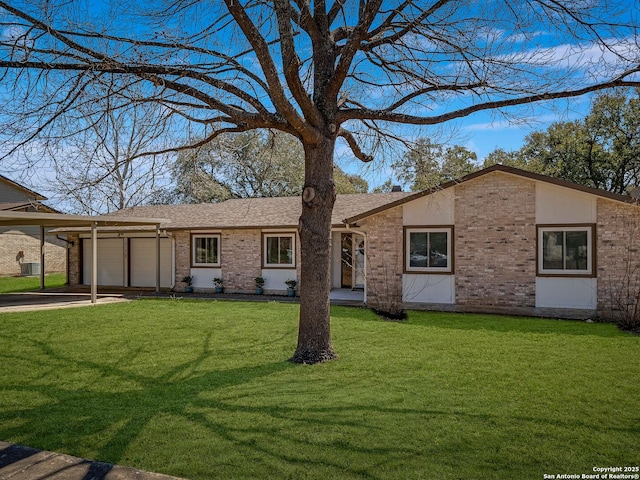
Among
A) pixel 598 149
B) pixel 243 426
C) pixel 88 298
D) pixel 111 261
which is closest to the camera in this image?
pixel 243 426

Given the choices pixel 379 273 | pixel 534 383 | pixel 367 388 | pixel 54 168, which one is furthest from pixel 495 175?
pixel 54 168

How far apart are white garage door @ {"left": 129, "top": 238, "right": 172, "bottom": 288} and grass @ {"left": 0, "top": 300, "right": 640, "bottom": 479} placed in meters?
9.95

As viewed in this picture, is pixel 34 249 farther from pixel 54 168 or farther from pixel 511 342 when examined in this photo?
pixel 511 342

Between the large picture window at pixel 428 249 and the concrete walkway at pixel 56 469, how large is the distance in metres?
10.9

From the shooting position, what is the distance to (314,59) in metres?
7.62

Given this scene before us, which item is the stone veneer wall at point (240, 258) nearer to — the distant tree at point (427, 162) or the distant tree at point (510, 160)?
the distant tree at point (427, 162)

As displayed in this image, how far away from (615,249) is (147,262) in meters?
16.9

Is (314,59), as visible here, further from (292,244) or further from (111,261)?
(111,261)

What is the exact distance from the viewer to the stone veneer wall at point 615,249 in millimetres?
11727

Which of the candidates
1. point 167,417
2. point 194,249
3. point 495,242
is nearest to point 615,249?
point 495,242

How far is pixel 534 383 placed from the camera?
6.14 meters

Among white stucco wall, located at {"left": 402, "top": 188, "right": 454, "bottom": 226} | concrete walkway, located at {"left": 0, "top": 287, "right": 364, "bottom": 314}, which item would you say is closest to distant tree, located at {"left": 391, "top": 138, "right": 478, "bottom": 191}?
white stucco wall, located at {"left": 402, "top": 188, "right": 454, "bottom": 226}

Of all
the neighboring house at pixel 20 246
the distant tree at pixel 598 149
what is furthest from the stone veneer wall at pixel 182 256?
the distant tree at pixel 598 149

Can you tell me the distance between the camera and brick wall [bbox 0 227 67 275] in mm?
27375
